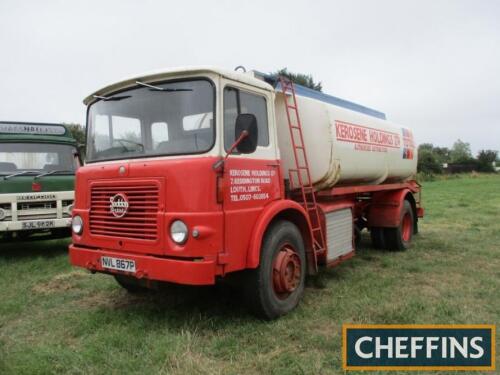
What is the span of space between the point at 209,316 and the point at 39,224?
4401 millimetres

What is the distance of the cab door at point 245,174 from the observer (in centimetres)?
388

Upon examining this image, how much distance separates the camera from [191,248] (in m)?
3.65

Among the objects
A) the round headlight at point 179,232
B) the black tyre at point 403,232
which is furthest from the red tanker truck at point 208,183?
the black tyre at point 403,232

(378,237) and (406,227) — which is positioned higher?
(406,227)

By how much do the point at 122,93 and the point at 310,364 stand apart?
3.12 metres

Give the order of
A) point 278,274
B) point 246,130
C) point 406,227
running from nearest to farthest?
1. point 246,130
2. point 278,274
3. point 406,227

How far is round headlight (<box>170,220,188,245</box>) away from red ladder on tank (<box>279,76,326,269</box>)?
184 cm

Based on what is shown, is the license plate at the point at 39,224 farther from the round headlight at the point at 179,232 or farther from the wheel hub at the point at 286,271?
the wheel hub at the point at 286,271

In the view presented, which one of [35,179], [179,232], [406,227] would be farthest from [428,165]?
[179,232]

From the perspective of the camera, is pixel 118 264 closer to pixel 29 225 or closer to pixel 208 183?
pixel 208 183

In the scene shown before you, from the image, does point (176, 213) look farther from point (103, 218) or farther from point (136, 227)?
point (103, 218)

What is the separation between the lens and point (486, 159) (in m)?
59.7

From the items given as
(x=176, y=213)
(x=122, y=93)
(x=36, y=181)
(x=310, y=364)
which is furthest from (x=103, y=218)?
(x=36, y=181)

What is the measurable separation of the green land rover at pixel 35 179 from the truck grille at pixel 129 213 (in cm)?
328
